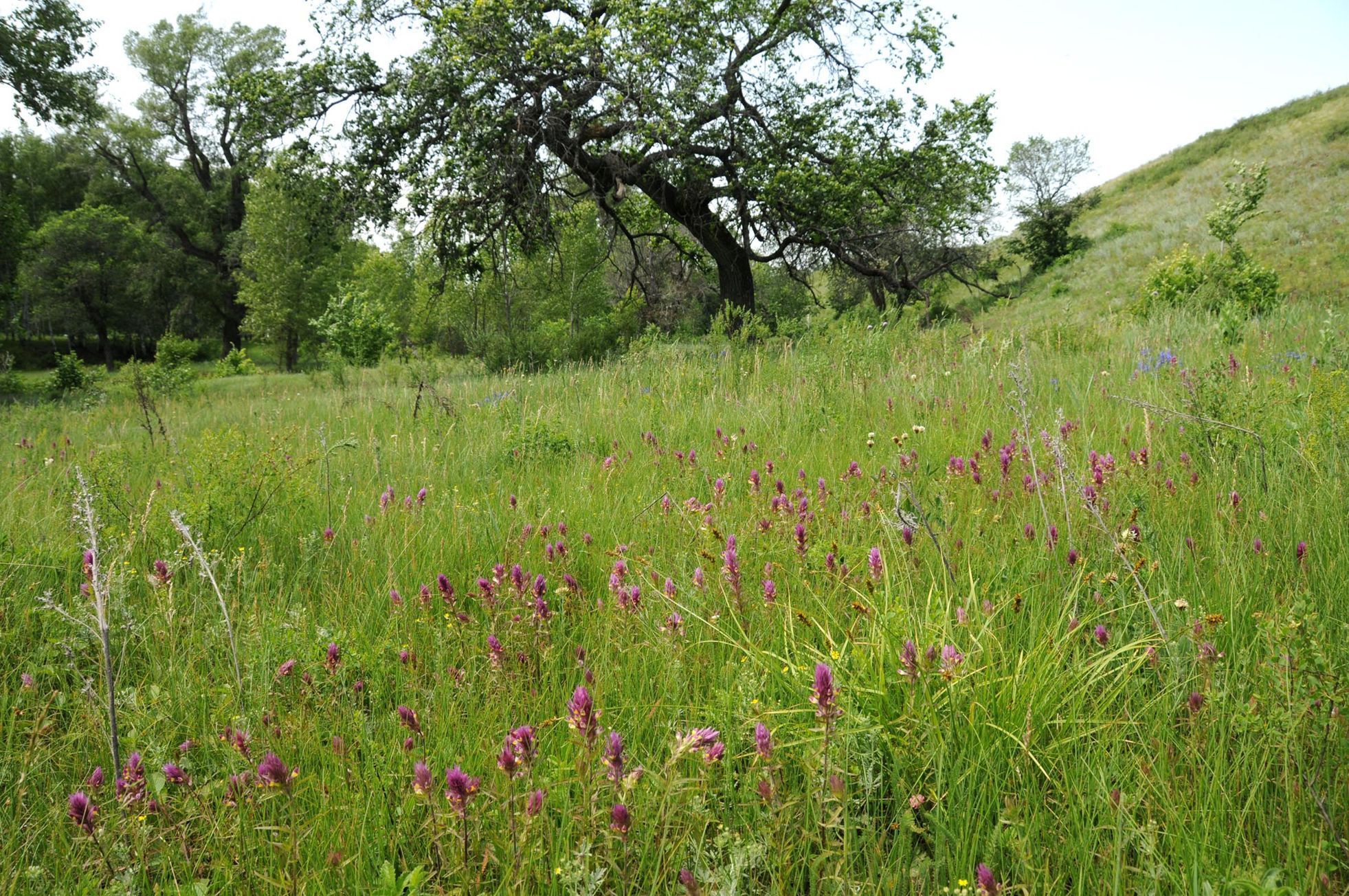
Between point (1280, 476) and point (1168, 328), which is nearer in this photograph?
point (1280, 476)

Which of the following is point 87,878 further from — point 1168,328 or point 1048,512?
point 1168,328

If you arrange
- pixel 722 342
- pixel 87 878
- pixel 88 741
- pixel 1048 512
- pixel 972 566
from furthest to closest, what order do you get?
1. pixel 722 342
2. pixel 1048 512
3. pixel 972 566
4. pixel 88 741
5. pixel 87 878

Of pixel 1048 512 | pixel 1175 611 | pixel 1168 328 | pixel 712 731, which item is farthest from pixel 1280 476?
pixel 1168 328

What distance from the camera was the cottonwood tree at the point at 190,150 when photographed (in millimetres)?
41094

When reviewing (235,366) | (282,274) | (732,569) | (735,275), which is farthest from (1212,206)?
(235,366)

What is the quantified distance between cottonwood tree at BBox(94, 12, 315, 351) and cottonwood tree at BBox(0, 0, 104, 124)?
713 inches

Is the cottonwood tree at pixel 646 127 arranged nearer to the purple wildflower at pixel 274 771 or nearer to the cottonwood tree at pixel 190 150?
the purple wildflower at pixel 274 771

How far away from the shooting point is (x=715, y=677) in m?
1.78

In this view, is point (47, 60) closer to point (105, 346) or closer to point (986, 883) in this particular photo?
point (986, 883)

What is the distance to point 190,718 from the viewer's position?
1730 mm

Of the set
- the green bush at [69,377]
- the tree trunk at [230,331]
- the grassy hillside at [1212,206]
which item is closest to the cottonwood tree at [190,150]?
the tree trunk at [230,331]

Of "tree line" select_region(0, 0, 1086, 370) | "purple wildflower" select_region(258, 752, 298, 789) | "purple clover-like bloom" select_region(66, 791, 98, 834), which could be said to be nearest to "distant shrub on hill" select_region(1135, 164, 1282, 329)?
"tree line" select_region(0, 0, 1086, 370)

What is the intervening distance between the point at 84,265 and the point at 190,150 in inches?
385

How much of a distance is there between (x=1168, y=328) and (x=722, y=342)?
16.6 feet
